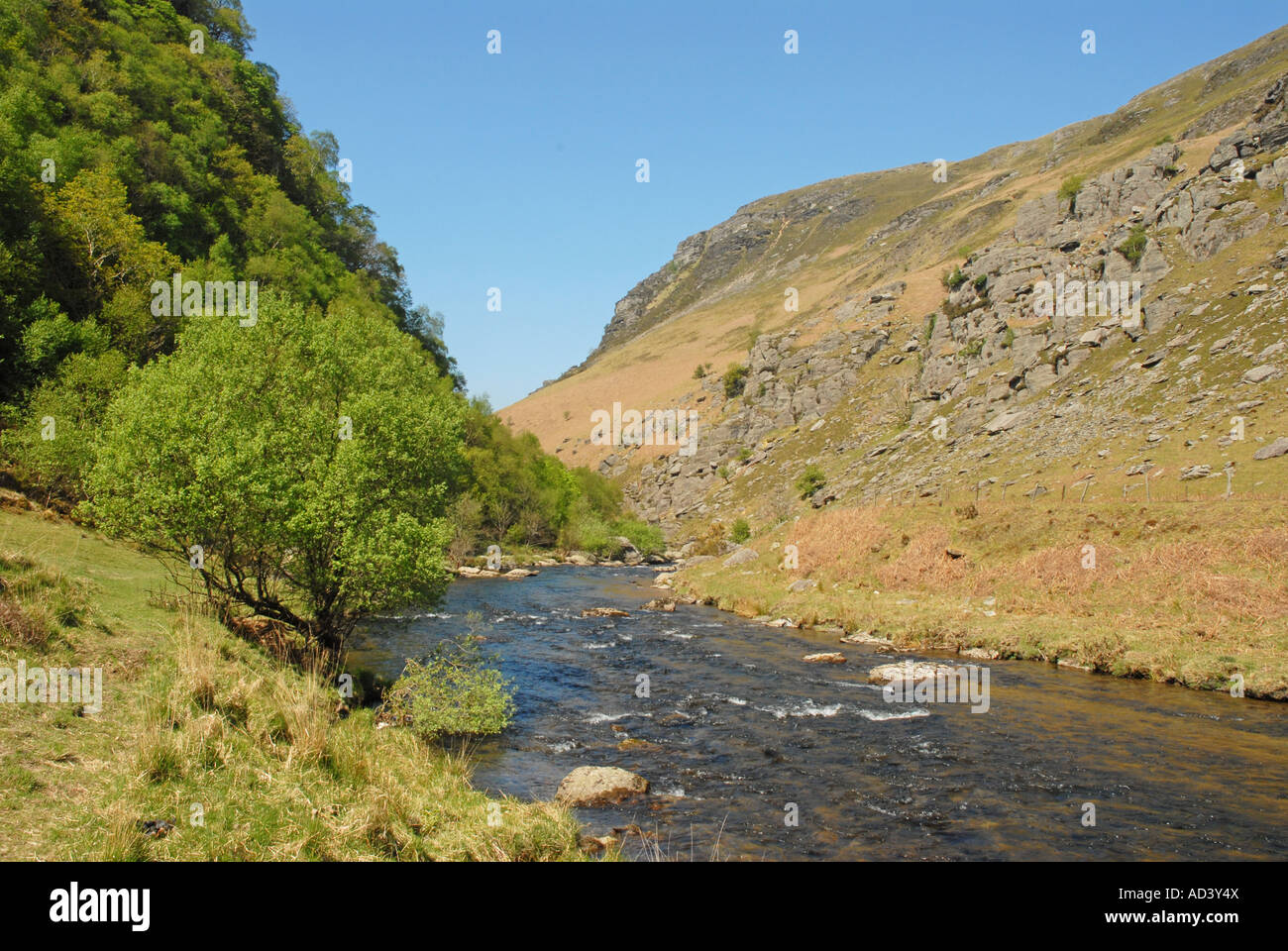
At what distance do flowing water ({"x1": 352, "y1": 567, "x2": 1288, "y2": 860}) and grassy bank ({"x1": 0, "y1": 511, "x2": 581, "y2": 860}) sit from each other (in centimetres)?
283

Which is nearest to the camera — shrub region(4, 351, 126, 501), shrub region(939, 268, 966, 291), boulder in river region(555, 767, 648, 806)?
boulder in river region(555, 767, 648, 806)

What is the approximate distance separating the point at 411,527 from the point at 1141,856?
57.0 ft

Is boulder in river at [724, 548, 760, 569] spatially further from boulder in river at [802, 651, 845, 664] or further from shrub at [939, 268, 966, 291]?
shrub at [939, 268, 966, 291]

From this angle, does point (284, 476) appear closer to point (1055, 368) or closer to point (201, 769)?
point (201, 769)

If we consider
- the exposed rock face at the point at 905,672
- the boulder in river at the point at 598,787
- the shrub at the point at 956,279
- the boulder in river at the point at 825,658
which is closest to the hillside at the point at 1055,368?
the shrub at the point at 956,279

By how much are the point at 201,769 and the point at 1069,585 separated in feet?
108

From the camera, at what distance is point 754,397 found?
107375 mm

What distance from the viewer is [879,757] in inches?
708

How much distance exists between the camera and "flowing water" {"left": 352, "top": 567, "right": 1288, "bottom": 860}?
1343 centimetres

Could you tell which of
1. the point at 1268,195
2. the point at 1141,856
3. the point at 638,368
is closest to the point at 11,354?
the point at 1141,856

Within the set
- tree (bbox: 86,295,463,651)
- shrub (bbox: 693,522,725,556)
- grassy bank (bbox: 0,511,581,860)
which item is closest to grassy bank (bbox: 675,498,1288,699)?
tree (bbox: 86,295,463,651)

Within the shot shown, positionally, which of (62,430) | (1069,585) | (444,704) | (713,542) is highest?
(62,430)

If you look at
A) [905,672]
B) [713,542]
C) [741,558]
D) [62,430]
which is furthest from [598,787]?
[713,542]

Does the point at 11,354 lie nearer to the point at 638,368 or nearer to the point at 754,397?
the point at 754,397
